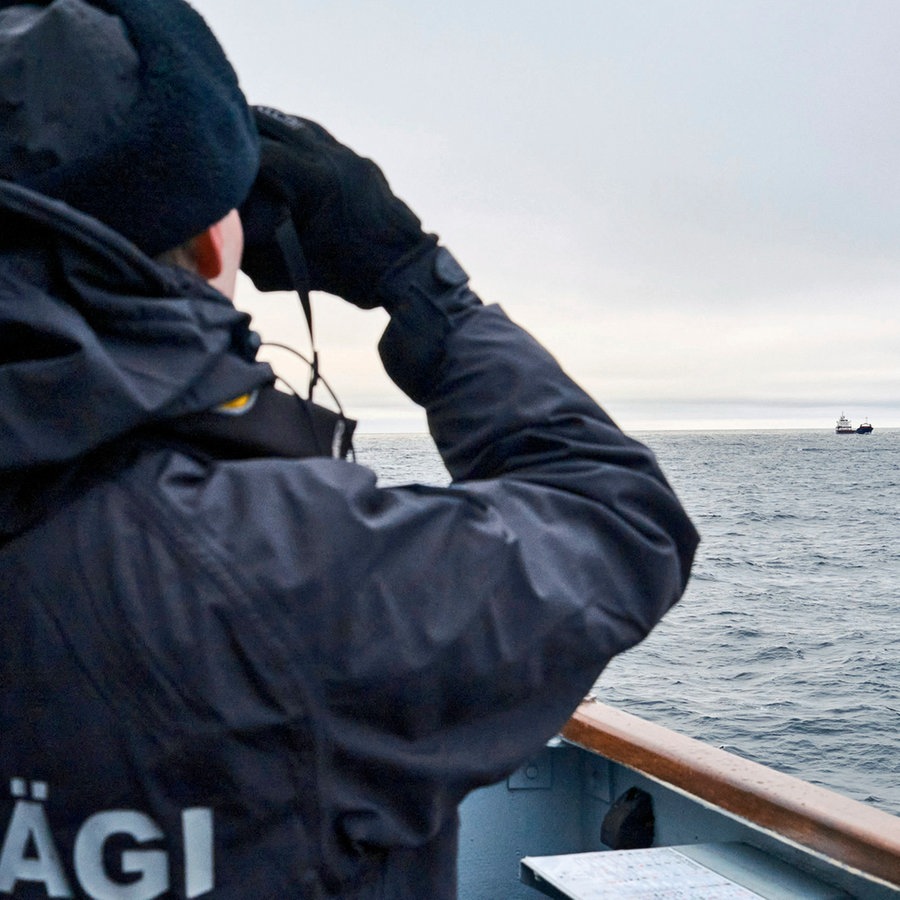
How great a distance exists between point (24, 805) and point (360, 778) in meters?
0.30

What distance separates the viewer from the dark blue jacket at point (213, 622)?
0.84m

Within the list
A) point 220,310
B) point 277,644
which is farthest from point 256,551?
point 220,310

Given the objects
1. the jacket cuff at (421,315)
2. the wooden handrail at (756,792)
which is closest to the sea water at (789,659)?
the jacket cuff at (421,315)

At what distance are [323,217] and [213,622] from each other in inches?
20.6

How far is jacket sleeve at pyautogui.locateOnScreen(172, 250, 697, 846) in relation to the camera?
88 cm

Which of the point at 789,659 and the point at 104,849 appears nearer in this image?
the point at 104,849

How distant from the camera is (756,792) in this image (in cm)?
252

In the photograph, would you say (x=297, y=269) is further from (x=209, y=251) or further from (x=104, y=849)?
(x=104, y=849)

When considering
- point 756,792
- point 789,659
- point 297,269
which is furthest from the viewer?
point 789,659

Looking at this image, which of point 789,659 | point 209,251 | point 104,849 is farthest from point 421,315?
point 789,659

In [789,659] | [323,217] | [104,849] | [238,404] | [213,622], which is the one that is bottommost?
[789,659]

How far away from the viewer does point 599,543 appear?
1.01m

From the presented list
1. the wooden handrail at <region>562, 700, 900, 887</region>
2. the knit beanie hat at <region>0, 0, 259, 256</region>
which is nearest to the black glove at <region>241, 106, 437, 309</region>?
the knit beanie hat at <region>0, 0, 259, 256</region>

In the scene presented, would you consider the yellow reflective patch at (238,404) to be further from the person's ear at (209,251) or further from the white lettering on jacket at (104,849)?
the white lettering on jacket at (104,849)
